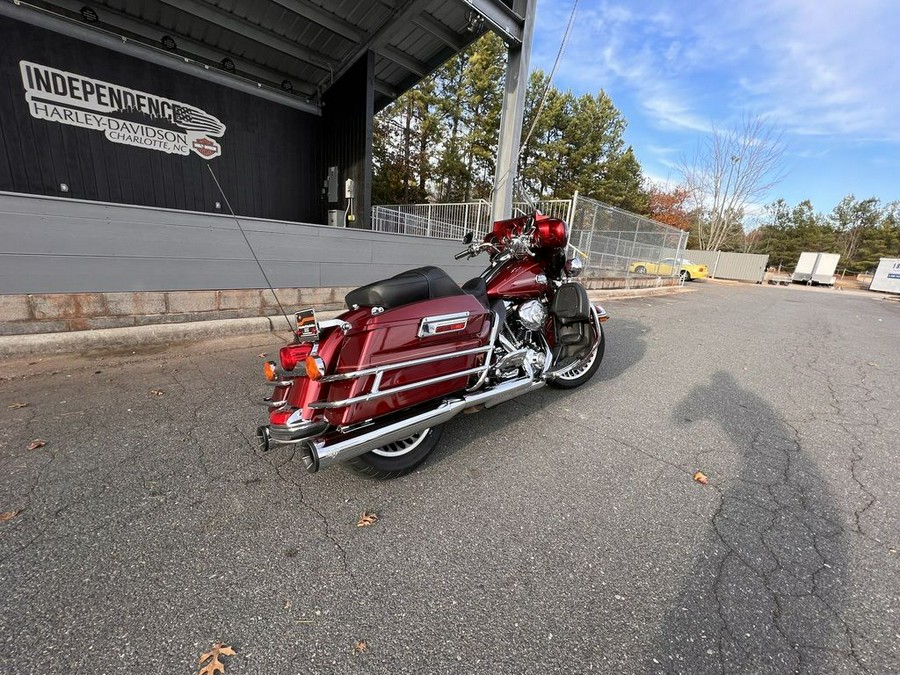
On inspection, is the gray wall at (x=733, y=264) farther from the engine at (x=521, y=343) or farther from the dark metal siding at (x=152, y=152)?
the engine at (x=521, y=343)

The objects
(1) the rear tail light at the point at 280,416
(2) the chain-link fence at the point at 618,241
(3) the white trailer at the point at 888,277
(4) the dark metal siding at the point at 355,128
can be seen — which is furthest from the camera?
(3) the white trailer at the point at 888,277

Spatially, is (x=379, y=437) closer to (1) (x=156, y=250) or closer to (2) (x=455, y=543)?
(2) (x=455, y=543)

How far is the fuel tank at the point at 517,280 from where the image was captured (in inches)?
109

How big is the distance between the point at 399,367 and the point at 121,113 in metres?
8.08

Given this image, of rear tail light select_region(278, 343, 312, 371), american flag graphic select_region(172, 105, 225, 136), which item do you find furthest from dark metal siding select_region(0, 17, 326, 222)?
rear tail light select_region(278, 343, 312, 371)

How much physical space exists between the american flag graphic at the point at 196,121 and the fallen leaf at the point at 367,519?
8.45 meters

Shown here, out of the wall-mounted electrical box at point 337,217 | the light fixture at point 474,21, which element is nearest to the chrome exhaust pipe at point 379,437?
the light fixture at point 474,21

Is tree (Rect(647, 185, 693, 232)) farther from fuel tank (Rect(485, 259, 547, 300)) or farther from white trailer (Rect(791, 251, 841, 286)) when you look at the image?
fuel tank (Rect(485, 259, 547, 300))

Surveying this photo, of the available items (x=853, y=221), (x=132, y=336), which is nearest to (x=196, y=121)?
(x=132, y=336)

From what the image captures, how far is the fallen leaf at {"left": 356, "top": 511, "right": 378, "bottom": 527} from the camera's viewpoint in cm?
176

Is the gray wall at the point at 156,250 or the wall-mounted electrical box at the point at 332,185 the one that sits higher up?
the wall-mounted electrical box at the point at 332,185

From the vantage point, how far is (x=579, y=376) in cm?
345

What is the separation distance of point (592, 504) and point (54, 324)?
505 centimetres

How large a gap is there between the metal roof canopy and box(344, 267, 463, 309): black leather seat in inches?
225
